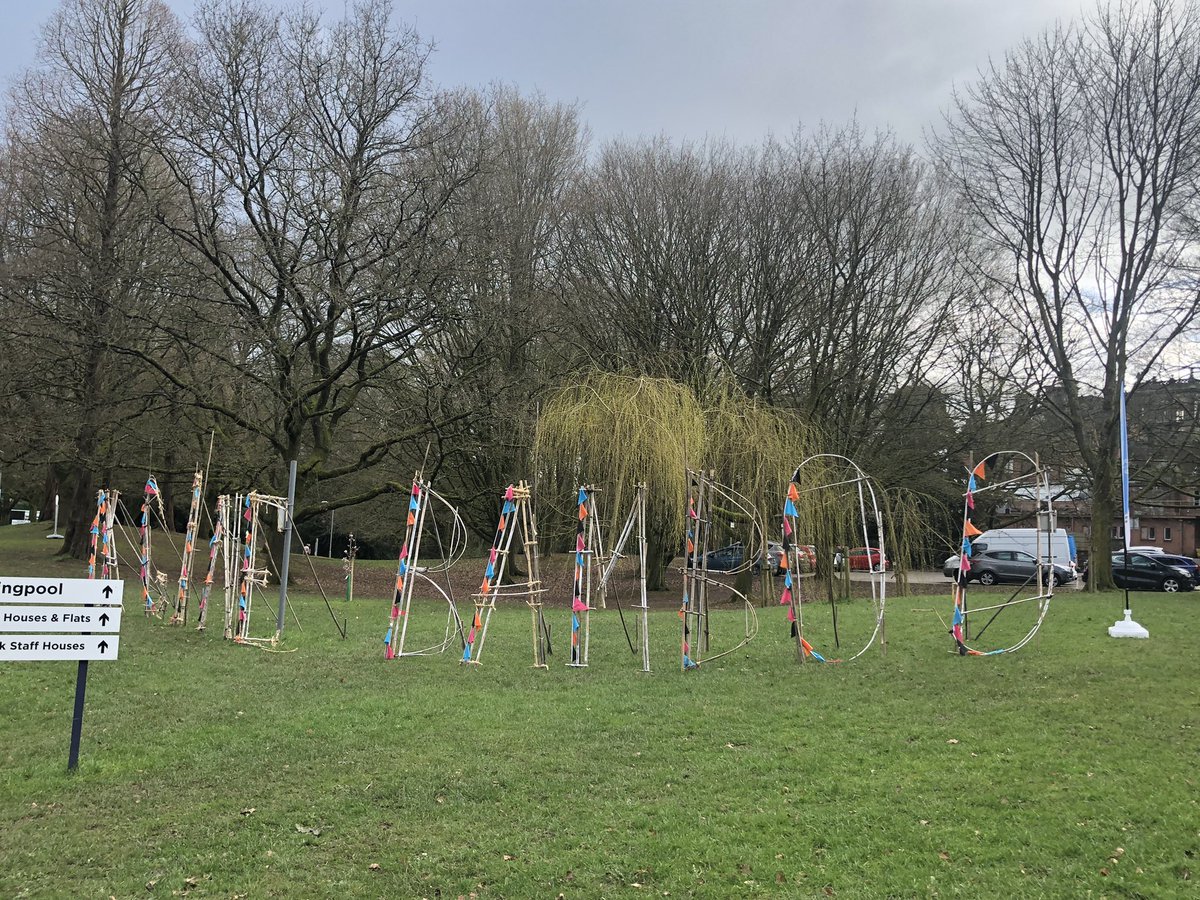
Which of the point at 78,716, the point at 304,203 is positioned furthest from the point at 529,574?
the point at 304,203

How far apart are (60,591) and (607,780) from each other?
3.39 m

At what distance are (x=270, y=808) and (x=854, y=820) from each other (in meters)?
3.06

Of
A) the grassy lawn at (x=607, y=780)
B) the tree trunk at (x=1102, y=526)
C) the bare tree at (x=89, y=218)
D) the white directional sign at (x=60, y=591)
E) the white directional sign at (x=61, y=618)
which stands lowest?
the grassy lawn at (x=607, y=780)

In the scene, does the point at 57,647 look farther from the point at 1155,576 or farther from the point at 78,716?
the point at 1155,576

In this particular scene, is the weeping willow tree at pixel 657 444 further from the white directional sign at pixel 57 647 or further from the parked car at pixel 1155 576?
the parked car at pixel 1155 576

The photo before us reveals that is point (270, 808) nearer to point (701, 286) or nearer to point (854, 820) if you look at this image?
point (854, 820)

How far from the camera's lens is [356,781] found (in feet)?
17.0

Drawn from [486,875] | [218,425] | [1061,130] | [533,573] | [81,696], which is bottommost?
[486,875]

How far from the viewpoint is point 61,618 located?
5.10 metres

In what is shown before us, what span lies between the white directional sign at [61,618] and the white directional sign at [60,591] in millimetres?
36

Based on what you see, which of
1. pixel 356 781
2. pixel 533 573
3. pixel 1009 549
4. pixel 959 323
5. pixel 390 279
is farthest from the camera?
pixel 1009 549

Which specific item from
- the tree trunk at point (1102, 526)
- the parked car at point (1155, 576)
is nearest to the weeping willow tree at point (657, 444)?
the tree trunk at point (1102, 526)

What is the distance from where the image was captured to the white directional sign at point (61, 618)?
4949 millimetres

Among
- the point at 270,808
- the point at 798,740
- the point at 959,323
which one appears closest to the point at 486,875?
the point at 270,808
